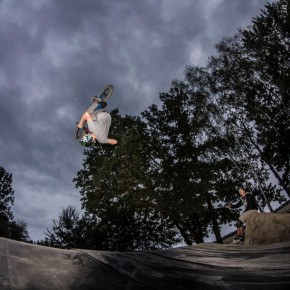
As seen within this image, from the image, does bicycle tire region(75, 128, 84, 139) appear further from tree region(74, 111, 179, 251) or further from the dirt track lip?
tree region(74, 111, 179, 251)

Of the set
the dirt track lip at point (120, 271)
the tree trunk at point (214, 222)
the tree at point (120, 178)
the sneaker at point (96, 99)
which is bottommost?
the dirt track lip at point (120, 271)

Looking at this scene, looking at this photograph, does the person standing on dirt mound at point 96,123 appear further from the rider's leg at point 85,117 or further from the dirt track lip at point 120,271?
the dirt track lip at point 120,271

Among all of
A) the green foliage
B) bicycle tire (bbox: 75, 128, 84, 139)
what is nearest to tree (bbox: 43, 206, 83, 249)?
the green foliage

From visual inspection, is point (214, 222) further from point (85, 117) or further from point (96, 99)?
point (85, 117)

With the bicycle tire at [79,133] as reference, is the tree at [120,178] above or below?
above

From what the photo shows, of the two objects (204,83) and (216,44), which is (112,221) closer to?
(204,83)

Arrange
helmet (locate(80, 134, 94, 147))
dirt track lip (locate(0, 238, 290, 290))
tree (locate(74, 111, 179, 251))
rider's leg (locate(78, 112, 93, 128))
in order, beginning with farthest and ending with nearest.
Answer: tree (locate(74, 111, 179, 251)) < helmet (locate(80, 134, 94, 147)) < rider's leg (locate(78, 112, 93, 128)) < dirt track lip (locate(0, 238, 290, 290))

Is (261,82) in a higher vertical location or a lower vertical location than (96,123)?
higher

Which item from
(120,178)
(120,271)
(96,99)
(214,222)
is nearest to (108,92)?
(96,99)

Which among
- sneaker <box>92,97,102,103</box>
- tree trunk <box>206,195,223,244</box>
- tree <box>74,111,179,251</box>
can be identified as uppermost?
tree <box>74,111,179,251</box>

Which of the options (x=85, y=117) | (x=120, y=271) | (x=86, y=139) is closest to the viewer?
Answer: (x=120, y=271)

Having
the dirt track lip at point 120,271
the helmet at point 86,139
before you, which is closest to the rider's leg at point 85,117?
the helmet at point 86,139

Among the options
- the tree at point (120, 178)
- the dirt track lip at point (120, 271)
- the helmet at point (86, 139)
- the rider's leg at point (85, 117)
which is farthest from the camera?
the tree at point (120, 178)

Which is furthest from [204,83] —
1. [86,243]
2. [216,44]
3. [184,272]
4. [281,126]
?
[184,272]
